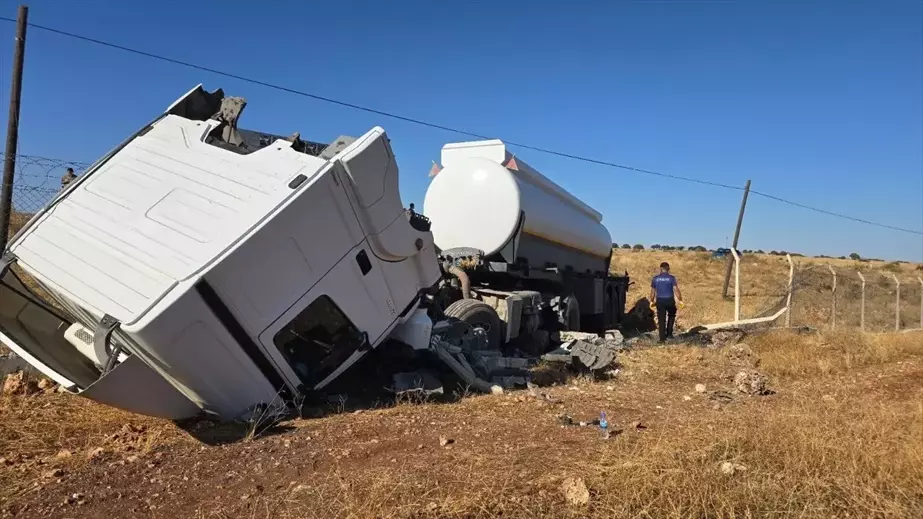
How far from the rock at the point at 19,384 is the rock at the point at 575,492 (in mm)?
4909

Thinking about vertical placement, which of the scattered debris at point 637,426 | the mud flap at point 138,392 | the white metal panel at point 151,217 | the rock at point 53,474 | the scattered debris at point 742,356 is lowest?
the scattered debris at point 742,356

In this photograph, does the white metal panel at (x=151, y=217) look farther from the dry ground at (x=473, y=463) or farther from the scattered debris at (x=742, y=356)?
the scattered debris at (x=742, y=356)

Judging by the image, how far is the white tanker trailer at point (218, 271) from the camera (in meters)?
4.51

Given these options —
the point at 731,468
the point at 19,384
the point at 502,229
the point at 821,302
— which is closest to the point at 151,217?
the point at 19,384

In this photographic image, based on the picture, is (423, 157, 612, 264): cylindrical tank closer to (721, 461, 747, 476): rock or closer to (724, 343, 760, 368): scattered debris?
(724, 343, 760, 368): scattered debris

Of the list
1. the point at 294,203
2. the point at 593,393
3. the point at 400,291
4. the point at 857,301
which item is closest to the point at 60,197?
the point at 294,203

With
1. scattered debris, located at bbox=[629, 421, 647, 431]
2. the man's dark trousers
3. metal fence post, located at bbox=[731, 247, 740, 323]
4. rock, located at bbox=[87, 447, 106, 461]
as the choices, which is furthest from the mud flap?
metal fence post, located at bbox=[731, 247, 740, 323]

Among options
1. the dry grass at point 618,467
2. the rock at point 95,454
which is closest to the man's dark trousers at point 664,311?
the dry grass at point 618,467

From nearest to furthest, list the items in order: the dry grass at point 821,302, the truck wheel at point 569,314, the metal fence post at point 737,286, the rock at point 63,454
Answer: the rock at point 63,454, the truck wheel at point 569,314, the metal fence post at point 737,286, the dry grass at point 821,302

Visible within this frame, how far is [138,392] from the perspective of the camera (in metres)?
4.55

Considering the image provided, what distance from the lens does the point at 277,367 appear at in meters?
5.12

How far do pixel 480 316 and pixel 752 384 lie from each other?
3379mm

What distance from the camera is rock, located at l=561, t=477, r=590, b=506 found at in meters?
3.49

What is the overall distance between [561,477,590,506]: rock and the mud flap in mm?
2959
